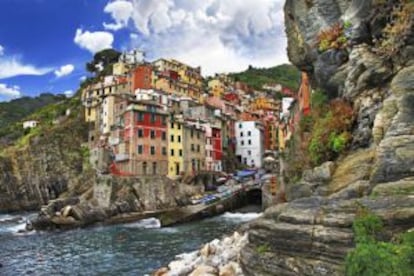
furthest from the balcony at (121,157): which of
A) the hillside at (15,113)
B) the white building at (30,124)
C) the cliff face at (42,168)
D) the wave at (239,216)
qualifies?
the hillside at (15,113)

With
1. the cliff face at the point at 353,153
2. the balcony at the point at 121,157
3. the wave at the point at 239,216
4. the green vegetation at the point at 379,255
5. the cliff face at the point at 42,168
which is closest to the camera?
the green vegetation at the point at 379,255

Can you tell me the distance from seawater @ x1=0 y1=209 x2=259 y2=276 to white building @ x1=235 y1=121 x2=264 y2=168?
50.3m

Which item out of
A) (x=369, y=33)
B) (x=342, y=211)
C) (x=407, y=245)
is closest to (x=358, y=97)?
(x=369, y=33)

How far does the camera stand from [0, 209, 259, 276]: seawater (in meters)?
31.1

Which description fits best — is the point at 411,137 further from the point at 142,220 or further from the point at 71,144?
the point at 71,144

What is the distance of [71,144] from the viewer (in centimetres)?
9512

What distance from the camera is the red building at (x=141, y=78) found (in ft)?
326

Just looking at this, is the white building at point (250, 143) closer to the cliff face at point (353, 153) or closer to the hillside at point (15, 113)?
the hillside at point (15, 113)

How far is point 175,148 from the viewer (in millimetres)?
81812

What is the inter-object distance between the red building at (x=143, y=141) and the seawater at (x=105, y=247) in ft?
67.9

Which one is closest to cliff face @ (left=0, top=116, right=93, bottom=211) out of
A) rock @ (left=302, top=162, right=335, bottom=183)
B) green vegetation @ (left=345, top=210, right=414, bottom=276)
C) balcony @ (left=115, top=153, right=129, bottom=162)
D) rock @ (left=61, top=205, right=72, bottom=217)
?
balcony @ (left=115, top=153, right=129, bottom=162)

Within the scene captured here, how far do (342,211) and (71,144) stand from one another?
88280 mm

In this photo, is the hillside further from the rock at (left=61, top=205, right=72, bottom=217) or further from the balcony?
the rock at (left=61, top=205, right=72, bottom=217)

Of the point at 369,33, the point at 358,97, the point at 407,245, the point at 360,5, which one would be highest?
the point at 360,5
